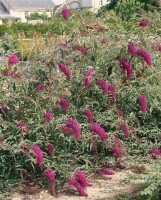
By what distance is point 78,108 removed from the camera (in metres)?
5.68

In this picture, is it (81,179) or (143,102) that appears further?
(143,102)

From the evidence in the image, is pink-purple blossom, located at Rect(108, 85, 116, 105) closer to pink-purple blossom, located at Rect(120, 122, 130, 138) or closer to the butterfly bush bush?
the butterfly bush bush

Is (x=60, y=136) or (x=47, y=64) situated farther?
(x=47, y=64)

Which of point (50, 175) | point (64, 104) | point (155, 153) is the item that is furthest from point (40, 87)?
point (155, 153)

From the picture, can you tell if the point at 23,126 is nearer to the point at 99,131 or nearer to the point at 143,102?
the point at 99,131

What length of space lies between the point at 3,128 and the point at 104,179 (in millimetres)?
1098

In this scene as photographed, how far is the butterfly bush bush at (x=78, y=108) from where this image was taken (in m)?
4.93

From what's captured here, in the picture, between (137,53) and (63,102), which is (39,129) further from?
(137,53)

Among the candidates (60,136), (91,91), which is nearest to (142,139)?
(91,91)

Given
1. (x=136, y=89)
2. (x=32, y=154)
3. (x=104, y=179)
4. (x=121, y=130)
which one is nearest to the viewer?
(x=32, y=154)

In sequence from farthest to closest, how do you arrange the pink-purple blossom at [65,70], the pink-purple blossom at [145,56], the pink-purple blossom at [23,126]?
the pink-purple blossom at [145,56] → the pink-purple blossom at [65,70] → the pink-purple blossom at [23,126]

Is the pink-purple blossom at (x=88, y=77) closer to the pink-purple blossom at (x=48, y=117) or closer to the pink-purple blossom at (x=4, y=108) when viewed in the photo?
the pink-purple blossom at (x=48, y=117)

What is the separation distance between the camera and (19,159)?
16.2ft

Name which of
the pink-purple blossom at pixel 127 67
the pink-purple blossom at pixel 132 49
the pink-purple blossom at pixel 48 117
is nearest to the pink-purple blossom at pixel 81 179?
the pink-purple blossom at pixel 48 117
